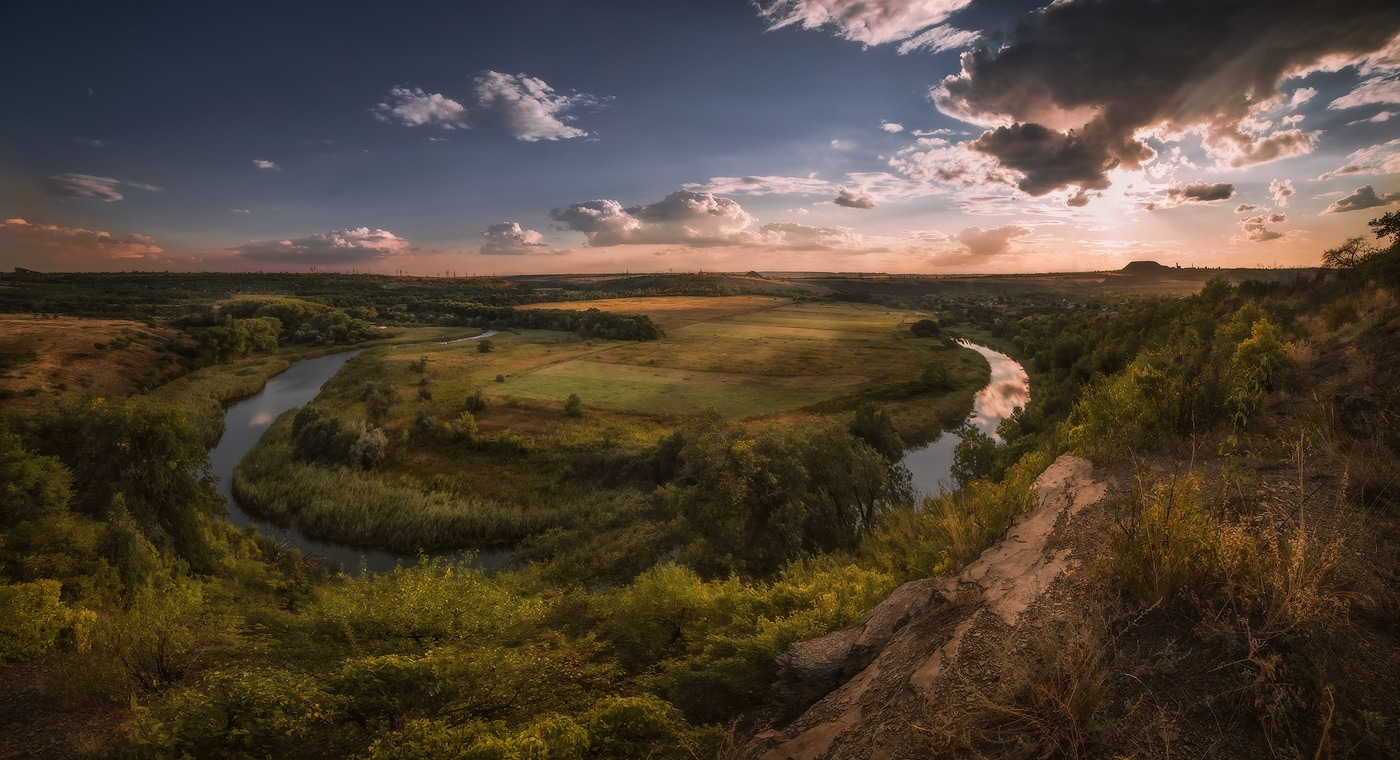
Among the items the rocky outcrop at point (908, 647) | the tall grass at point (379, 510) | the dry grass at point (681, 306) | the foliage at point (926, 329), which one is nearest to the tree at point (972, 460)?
the rocky outcrop at point (908, 647)

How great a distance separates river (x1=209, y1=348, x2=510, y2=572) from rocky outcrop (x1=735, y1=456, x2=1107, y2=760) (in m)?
22.2

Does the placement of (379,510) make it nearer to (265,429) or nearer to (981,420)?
(265,429)

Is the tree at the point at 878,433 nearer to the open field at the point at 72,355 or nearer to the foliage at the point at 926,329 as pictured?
the foliage at the point at 926,329

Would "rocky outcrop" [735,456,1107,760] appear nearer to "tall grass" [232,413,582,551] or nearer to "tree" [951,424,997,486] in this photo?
"tree" [951,424,997,486]

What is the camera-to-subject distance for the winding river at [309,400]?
92.2 feet

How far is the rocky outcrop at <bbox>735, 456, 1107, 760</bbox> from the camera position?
17.1 feet

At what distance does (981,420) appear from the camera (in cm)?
4838

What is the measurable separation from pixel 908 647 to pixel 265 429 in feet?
187

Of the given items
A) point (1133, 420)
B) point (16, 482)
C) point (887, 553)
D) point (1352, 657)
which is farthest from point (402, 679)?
point (16, 482)

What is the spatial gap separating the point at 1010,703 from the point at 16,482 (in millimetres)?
28153

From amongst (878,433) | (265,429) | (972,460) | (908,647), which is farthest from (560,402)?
(908,647)

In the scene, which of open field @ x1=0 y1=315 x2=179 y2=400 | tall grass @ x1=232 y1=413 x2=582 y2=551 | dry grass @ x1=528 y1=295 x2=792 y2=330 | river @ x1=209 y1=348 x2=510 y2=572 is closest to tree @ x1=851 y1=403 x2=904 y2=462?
tall grass @ x1=232 y1=413 x2=582 y2=551

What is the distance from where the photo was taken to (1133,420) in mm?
12016

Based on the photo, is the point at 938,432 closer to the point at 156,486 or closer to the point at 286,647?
the point at 286,647
